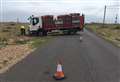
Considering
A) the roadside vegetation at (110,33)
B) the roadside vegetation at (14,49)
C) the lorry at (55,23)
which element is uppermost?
the lorry at (55,23)

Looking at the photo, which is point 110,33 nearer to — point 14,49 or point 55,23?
point 55,23

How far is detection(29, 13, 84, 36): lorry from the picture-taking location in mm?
47312

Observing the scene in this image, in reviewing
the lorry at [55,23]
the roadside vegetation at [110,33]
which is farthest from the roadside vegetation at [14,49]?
the lorry at [55,23]

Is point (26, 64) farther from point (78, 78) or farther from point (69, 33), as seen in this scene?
point (69, 33)

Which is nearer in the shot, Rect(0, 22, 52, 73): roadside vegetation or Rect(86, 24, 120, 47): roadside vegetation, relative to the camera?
Rect(0, 22, 52, 73): roadside vegetation

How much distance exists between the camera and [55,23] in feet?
156

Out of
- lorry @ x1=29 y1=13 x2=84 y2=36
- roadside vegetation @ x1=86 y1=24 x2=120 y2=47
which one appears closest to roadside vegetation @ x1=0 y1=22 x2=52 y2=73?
roadside vegetation @ x1=86 y1=24 x2=120 y2=47

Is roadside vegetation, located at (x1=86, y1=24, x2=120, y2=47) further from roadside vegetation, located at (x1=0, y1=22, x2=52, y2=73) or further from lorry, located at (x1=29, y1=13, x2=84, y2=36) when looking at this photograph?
roadside vegetation, located at (x1=0, y1=22, x2=52, y2=73)

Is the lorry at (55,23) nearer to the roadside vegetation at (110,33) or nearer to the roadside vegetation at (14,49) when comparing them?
the roadside vegetation at (110,33)

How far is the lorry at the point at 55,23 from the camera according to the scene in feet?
155

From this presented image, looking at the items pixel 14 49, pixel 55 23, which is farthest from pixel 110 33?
pixel 14 49

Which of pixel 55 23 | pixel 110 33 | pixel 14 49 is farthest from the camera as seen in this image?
pixel 110 33

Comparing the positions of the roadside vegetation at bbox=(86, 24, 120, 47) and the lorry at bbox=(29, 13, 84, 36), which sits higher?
the lorry at bbox=(29, 13, 84, 36)

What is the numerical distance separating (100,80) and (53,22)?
37105mm
